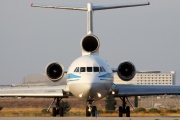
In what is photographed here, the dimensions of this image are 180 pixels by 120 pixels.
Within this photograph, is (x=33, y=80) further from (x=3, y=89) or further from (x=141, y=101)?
(x=3, y=89)

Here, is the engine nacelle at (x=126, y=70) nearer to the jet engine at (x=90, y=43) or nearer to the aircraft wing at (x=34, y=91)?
the jet engine at (x=90, y=43)

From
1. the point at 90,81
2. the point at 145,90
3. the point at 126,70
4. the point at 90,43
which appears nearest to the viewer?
the point at 90,81

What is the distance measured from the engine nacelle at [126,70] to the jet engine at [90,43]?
6.65 ft

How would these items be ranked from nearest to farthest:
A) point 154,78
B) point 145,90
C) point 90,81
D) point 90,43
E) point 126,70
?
point 90,81
point 90,43
point 126,70
point 145,90
point 154,78

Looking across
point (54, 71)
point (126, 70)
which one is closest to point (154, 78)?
point (126, 70)

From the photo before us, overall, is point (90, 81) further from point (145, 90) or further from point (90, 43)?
point (145, 90)

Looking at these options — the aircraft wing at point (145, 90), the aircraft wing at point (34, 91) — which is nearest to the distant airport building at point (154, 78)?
the aircraft wing at point (145, 90)

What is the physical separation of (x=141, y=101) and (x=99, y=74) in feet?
158

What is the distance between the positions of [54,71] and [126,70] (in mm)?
4484

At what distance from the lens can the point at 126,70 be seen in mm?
44781

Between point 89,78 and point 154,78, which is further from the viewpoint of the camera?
point 154,78

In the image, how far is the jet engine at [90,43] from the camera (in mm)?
43750

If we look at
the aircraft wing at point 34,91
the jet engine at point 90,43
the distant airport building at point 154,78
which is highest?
the distant airport building at point 154,78

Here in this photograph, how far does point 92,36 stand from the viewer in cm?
4375
